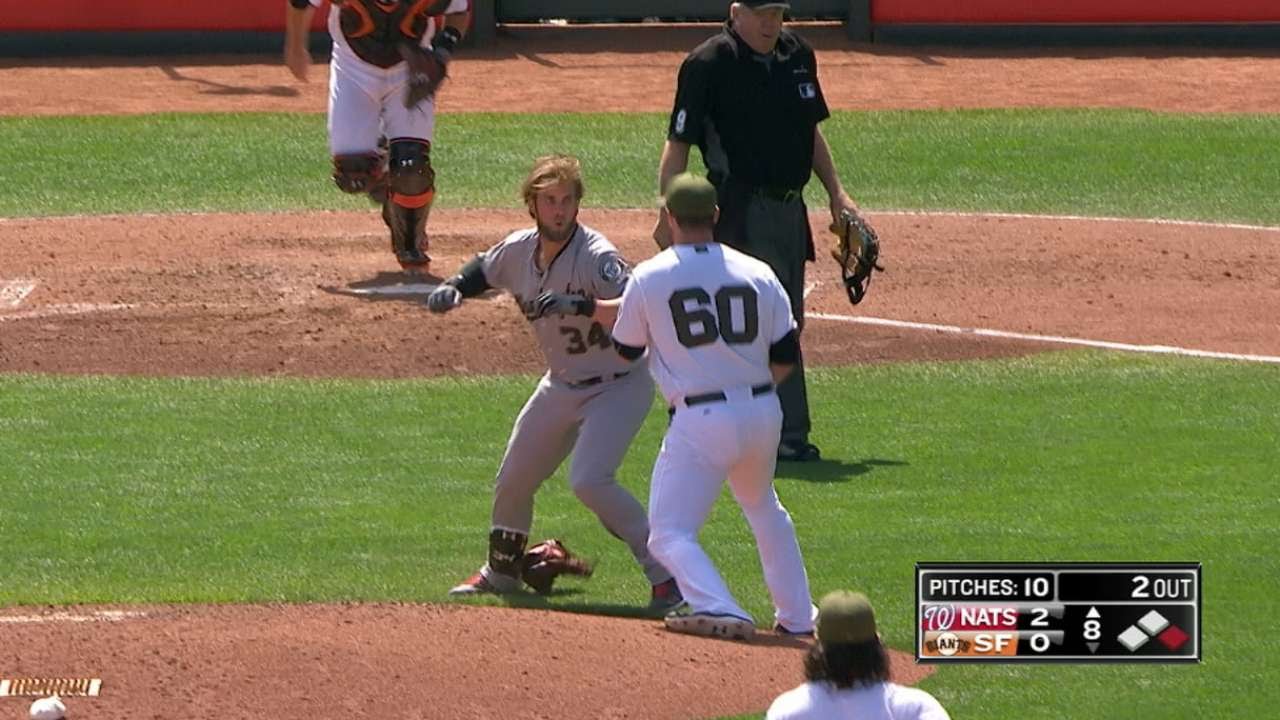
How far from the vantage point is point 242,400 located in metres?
12.4

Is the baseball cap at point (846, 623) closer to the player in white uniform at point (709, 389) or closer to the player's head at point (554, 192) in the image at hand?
the player in white uniform at point (709, 389)

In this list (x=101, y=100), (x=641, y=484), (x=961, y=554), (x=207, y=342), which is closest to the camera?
(x=961, y=554)

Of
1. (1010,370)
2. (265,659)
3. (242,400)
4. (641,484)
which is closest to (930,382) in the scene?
(1010,370)

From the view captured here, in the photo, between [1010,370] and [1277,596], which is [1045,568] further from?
[1010,370]

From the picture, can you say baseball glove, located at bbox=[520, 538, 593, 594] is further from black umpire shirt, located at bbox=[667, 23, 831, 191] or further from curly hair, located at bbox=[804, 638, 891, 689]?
curly hair, located at bbox=[804, 638, 891, 689]

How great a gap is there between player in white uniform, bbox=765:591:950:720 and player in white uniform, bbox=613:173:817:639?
2.24 metres

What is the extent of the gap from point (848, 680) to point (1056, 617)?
2088 millimetres

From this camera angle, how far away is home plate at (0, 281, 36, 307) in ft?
48.9

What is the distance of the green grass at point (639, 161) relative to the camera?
19047 millimetres

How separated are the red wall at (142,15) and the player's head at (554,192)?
49.9ft

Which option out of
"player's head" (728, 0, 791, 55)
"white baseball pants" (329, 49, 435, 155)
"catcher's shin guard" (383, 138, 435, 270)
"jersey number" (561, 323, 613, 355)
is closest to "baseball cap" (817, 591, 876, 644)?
"jersey number" (561, 323, 613, 355)

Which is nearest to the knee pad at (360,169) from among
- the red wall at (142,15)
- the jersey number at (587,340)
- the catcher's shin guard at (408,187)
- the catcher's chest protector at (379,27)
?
the catcher's shin guard at (408,187)

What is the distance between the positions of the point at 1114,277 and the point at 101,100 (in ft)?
34.8

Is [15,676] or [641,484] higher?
[15,676]
